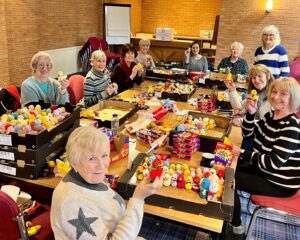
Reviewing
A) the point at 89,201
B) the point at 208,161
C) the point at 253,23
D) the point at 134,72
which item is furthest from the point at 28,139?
the point at 253,23

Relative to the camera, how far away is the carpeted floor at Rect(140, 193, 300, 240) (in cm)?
242

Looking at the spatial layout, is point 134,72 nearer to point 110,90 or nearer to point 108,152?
point 110,90

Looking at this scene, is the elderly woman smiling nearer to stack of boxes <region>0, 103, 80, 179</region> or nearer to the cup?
stack of boxes <region>0, 103, 80, 179</region>

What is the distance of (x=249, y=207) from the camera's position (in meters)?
2.88

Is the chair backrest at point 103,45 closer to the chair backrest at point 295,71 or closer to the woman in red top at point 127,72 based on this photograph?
the woman in red top at point 127,72

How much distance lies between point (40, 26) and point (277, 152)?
5.59 meters

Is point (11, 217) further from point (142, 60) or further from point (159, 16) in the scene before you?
point (159, 16)

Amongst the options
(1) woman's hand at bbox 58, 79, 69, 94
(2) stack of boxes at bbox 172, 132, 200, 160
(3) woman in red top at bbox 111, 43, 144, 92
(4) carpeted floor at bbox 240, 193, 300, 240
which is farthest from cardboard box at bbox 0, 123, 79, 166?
(3) woman in red top at bbox 111, 43, 144, 92

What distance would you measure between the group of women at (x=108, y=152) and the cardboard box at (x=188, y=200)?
9.0 inches

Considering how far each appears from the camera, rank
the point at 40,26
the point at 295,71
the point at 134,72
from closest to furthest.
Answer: the point at 134,72 < the point at 295,71 < the point at 40,26

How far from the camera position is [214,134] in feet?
7.87

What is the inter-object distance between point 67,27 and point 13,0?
1.76 meters

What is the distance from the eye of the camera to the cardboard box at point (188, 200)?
1471mm

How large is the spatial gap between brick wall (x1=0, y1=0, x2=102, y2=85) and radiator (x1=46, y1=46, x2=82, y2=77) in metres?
0.12
